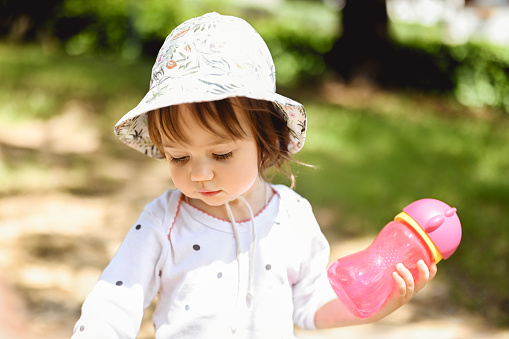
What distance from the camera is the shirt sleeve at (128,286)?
161 cm

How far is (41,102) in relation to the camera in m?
7.34

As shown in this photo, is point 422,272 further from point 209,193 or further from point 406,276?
point 209,193

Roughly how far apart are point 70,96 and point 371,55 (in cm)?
498

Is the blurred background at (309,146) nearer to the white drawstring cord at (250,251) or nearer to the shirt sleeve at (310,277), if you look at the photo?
the shirt sleeve at (310,277)

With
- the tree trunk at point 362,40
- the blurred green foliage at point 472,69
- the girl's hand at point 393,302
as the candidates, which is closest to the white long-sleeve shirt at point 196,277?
the girl's hand at point 393,302

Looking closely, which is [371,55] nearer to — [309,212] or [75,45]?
[75,45]

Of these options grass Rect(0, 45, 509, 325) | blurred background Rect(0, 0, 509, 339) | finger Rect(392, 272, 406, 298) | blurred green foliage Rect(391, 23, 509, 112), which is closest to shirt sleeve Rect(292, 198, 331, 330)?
finger Rect(392, 272, 406, 298)

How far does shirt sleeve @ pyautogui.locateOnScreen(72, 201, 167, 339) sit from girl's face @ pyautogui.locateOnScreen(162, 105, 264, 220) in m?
0.17

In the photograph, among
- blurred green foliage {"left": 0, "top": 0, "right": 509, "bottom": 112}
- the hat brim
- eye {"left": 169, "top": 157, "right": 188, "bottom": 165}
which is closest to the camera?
the hat brim

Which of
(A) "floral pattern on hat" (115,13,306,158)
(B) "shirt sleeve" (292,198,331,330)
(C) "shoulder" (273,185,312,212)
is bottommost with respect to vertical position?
(B) "shirt sleeve" (292,198,331,330)

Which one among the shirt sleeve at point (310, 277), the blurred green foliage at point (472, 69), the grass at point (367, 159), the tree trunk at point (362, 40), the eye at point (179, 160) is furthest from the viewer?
A: the blurred green foliage at point (472, 69)

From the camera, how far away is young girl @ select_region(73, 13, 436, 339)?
162 cm

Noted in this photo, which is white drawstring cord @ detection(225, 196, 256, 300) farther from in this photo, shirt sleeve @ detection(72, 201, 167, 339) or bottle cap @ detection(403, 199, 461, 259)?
bottle cap @ detection(403, 199, 461, 259)

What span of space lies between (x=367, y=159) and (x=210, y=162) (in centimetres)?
507
